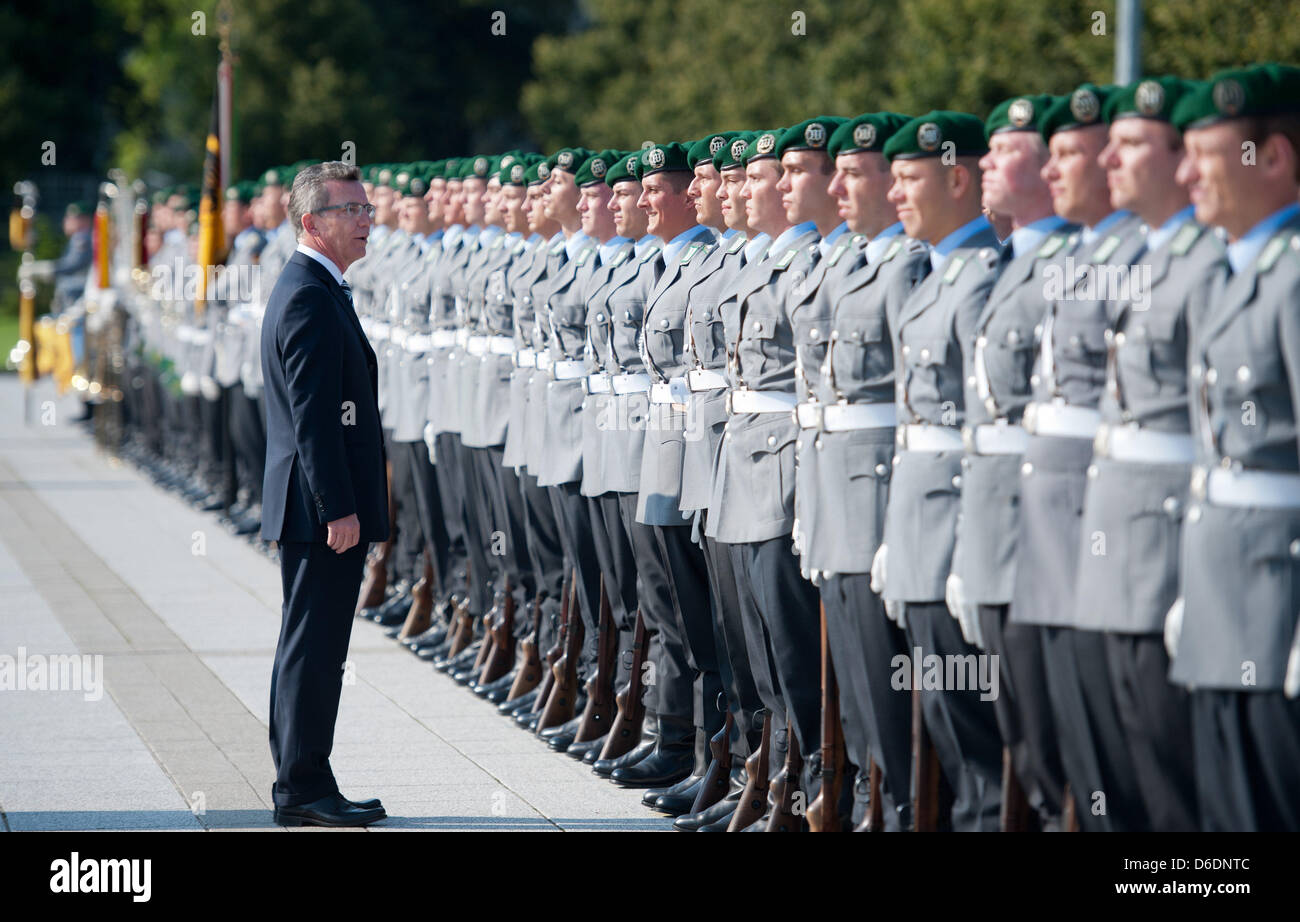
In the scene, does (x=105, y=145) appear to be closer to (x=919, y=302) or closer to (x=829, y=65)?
(x=829, y=65)

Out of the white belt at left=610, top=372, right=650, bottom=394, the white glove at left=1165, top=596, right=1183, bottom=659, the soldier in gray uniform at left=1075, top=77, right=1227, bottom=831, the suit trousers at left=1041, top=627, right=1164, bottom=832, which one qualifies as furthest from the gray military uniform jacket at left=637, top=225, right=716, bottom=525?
the white glove at left=1165, top=596, right=1183, bottom=659

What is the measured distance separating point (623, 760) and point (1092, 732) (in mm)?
2773

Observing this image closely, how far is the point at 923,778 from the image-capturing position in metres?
5.07

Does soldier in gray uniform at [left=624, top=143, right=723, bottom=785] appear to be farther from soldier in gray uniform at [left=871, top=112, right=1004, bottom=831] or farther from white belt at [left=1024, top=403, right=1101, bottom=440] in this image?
white belt at [left=1024, top=403, right=1101, bottom=440]

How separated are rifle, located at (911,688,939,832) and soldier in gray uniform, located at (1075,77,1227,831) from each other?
766 mm

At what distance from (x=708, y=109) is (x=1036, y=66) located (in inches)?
426

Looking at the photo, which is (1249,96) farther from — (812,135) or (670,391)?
(670,391)

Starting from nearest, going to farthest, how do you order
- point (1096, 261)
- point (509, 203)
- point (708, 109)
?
point (1096, 261)
point (509, 203)
point (708, 109)

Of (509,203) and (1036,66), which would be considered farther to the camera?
(1036,66)

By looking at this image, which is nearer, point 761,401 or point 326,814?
point 761,401

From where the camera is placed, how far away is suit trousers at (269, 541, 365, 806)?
6.03 metres

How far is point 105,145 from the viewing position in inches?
2119

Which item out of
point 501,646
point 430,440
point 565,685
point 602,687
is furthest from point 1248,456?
point 430,440
